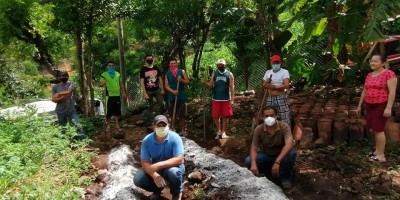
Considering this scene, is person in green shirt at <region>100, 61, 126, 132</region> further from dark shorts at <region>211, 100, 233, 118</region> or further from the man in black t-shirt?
dark shorts at <region>211, 100, 233, 118</region>

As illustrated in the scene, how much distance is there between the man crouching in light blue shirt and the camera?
4.71 metres

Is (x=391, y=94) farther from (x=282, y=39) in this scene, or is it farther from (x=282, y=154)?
(x=282, y=39)

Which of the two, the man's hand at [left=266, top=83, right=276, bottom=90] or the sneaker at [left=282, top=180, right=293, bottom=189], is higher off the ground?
the man's hand at [left=266, top=83, right=276, bottom=90]

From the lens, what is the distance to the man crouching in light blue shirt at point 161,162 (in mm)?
4707

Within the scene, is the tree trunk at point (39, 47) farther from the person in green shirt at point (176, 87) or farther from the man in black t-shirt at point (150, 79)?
the person in green shirt at point (176, 87)

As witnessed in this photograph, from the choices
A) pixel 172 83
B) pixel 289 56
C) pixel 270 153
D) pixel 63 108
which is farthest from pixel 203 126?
pixel 270 153

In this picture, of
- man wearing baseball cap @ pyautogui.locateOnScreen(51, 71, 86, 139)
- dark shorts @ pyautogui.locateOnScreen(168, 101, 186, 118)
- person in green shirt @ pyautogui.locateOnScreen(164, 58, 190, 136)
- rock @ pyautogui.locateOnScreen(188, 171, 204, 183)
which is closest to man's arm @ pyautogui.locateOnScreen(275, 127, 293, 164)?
rock @ pyautogui.locateOnScreen(188, 171, 204, 183)

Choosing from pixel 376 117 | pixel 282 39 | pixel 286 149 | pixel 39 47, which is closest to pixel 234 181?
pixel 286 149

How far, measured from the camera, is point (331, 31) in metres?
9.20

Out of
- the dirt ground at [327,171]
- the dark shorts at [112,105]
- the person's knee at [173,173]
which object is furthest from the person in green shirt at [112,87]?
the person's knee at [173,173]

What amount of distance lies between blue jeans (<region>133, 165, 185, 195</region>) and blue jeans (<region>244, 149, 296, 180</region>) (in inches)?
44.1

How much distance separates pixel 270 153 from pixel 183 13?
6.33 m

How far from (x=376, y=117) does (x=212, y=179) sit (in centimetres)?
245

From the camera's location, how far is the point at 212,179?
5.45m
